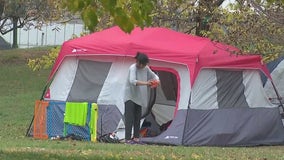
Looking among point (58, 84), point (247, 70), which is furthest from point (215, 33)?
point (58, 84)

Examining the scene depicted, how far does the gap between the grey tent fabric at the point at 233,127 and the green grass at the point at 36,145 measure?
12.5 inches

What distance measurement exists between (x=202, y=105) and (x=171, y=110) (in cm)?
135

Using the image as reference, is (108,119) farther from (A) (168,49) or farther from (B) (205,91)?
(B) (205,91)

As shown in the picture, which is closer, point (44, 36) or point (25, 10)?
point (25, 10)

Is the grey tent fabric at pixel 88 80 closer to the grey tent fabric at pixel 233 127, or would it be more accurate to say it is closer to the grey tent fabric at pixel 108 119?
the grey tent fabric at pixel 108 119

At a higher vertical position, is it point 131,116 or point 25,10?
point 131,116

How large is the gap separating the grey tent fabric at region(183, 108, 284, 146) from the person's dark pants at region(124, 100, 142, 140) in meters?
0.85

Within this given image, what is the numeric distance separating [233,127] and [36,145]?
347 cm

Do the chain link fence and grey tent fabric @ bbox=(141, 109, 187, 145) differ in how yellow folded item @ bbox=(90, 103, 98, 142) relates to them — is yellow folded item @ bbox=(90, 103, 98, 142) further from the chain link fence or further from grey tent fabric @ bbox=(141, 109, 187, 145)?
the chain link fence

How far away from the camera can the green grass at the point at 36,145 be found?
8734 millimetres

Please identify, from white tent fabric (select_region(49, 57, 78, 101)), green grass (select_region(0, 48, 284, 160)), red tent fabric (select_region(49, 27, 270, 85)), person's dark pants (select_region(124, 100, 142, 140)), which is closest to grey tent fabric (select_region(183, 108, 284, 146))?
green grass (select_region(0, 48, 284, 160))

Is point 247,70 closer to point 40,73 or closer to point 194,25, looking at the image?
point 194,25

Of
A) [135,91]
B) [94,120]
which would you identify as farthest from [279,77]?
[94,120]

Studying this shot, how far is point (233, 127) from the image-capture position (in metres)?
12.1
